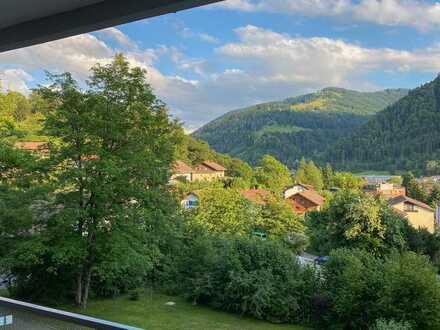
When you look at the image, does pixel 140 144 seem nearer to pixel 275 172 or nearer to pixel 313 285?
pixel 313 285

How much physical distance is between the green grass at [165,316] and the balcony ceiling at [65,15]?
20.1 feet

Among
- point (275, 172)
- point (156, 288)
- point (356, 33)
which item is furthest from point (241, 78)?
point (156, 288)

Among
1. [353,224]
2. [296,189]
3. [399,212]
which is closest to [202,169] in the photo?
[296,189]

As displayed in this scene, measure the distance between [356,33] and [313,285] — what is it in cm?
1451

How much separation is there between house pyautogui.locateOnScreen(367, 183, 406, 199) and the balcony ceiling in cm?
1085

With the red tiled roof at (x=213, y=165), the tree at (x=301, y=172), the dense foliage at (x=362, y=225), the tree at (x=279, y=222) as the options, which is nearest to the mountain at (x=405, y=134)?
the dense foliage at (x=362, y=225)

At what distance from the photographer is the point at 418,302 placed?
6.29 m

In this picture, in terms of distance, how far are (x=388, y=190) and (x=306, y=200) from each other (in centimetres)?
468

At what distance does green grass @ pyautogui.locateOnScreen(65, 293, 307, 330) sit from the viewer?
6836mm

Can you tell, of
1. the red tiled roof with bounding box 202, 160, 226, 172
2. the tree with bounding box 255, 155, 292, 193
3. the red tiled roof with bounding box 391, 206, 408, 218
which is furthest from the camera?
the tree with bounding box 255, 155, 292, 193

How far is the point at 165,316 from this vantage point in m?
7.32

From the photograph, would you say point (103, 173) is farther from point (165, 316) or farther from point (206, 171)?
point (206, 171)

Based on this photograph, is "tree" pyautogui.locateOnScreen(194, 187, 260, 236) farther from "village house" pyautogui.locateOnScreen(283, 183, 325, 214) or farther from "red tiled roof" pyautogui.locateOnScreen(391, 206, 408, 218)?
"red tiled roof" pyautogui.locateOnScreen(391, 206, 408, 218)

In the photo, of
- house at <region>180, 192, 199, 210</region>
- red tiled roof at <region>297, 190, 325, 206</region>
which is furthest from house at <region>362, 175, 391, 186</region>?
house at <region>180, 192, 199, 210</region>
